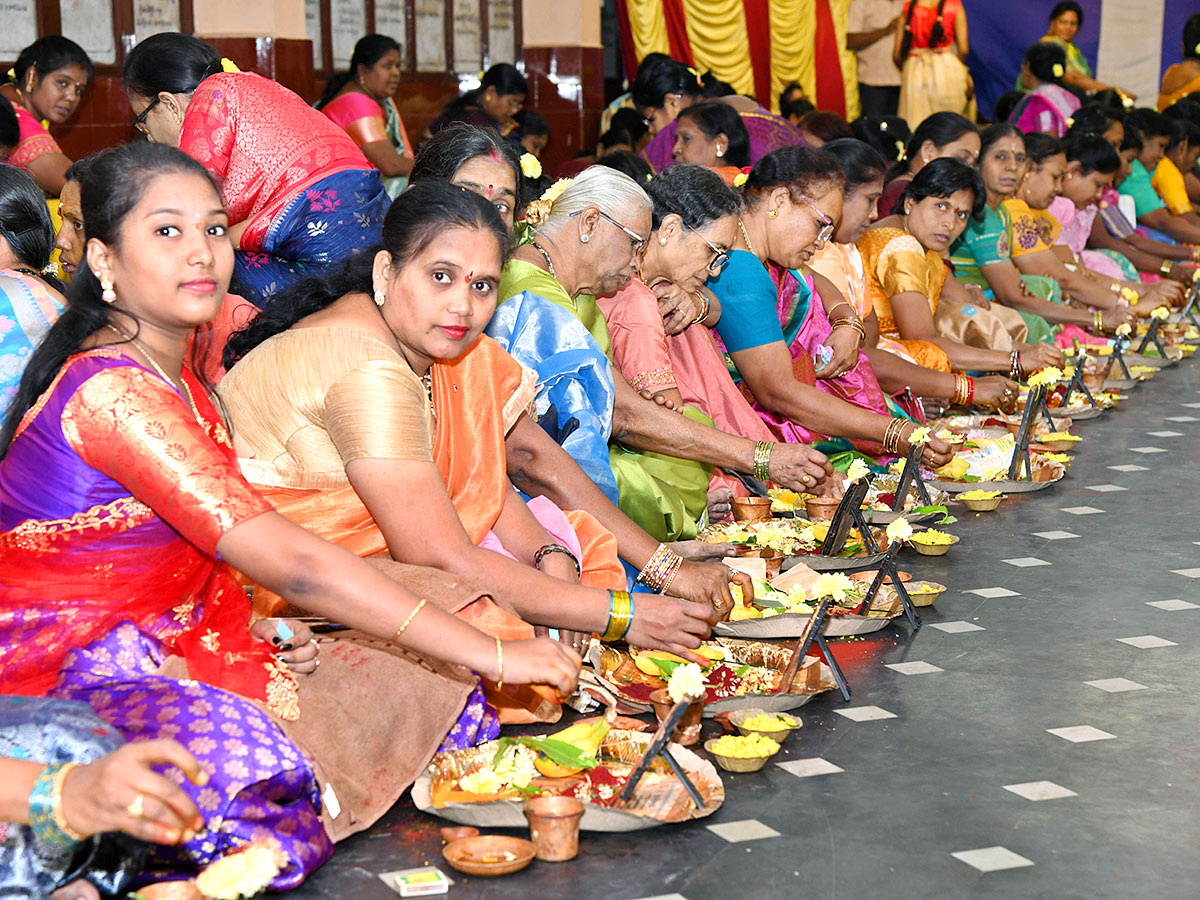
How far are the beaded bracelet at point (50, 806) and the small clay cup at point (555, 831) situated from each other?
73 cm

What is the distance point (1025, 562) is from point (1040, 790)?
1.62m

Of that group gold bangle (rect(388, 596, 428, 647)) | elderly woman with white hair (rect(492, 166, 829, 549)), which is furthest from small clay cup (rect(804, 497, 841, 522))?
gold bangle (rect(388, 596, 428, 647))

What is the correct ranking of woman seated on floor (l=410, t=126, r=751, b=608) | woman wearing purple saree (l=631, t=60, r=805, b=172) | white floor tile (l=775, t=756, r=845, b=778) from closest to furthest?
white floor tile (l=775, t=756, r=845, b=778), woman seated on floor (l=410, t=126, r=751, b=608), woman wearing purple saree (l=631, t=60, r=805, b=172)

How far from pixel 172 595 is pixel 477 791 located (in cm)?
61

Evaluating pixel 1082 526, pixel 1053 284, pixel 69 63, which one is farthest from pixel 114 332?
pixel 1053 284

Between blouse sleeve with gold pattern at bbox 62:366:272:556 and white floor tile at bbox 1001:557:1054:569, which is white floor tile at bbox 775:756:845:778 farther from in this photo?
white floor tile at bbox 1001:557:1054:569

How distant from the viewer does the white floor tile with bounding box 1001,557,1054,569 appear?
394 centimetres

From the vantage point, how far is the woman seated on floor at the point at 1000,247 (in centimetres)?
696

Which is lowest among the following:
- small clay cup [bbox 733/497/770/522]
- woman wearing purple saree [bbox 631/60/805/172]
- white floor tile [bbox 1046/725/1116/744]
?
white floor tile [bbox 1046/725/1116/744]

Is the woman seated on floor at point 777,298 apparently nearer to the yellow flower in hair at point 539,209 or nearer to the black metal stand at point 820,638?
the yellow flower in hair at point 539,209

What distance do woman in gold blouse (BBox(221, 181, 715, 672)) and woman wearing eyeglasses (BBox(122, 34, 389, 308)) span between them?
1051mm

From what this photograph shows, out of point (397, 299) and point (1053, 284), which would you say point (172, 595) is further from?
point (1053, 284)

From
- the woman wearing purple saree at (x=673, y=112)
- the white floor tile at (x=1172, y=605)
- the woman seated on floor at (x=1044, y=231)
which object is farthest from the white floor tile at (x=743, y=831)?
the woman seated on floor at (x=1044, y=231)

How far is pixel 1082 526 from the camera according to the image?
4.38m
